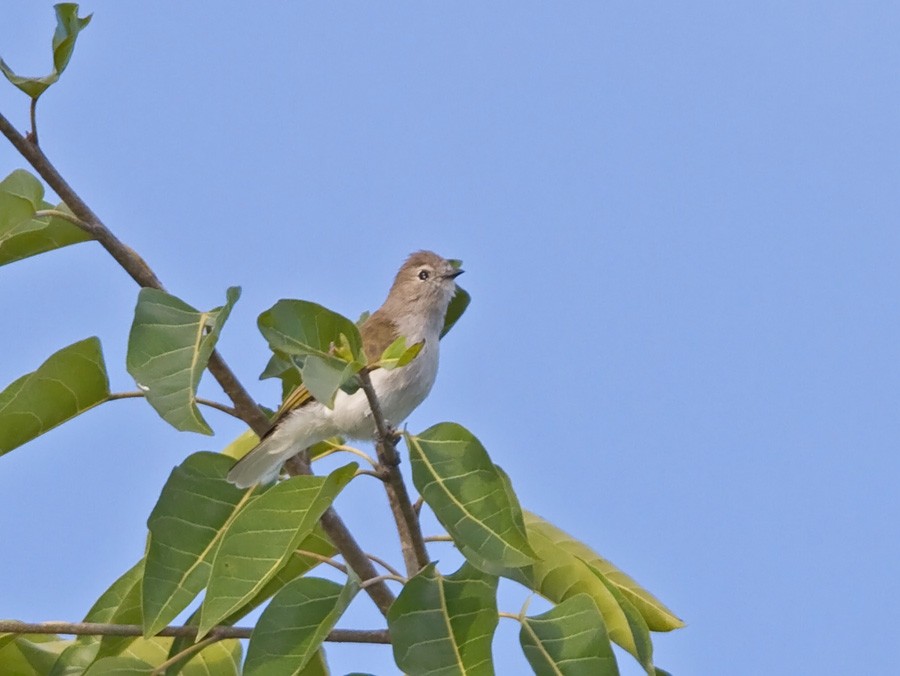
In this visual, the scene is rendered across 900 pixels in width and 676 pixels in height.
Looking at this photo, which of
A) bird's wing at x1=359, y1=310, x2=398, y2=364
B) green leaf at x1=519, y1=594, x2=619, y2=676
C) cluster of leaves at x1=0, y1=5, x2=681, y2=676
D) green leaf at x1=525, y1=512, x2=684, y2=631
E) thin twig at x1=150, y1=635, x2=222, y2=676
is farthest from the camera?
bird's wing at x1=359, y1=310, x2=398, y2=364

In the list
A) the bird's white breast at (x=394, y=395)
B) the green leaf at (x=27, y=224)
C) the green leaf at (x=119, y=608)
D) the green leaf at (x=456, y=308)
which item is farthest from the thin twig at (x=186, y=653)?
the green leaf at (x=456, y=308)

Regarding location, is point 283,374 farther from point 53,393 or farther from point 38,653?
point 38,653

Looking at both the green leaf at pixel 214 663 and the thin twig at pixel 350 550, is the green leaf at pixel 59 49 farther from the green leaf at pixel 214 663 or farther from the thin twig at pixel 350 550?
the green leaf at pixel 214 663

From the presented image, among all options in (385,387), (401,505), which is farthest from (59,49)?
(385,387)

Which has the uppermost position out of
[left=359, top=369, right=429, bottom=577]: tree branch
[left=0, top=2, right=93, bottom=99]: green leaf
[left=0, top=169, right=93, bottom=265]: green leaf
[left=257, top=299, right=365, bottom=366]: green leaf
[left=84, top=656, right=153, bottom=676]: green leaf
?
[left=0, top=2, right=93, bottom=99]: green leaf

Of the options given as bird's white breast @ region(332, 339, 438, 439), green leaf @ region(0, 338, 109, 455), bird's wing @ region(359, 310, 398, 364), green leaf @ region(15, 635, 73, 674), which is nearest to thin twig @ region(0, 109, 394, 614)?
green leaf @ region(0, 338, 109, 455)

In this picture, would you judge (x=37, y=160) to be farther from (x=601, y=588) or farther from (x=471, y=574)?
(x=601, y=588)

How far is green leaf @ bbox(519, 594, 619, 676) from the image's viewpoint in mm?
2832

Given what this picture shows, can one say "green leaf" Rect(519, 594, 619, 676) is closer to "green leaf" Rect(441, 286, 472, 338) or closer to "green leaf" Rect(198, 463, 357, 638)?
"green leaf" Rect(198, 463, 357, 638)

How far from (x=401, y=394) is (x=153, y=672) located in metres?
1.99

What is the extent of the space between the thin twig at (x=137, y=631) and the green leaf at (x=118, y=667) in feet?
0.36

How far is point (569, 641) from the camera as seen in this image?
2.89 m

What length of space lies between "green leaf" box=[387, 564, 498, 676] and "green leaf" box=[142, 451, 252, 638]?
52 centimetres

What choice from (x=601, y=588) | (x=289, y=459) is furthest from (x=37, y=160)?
(x=601, y=588)
